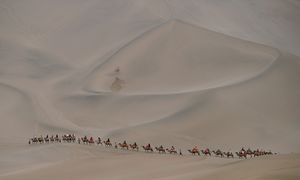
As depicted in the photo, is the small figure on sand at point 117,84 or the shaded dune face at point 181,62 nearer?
the shaded dune face at point 181,62

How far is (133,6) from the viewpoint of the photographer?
201ft

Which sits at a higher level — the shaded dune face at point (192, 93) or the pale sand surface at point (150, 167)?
the shaded dune face at point (192, 93)

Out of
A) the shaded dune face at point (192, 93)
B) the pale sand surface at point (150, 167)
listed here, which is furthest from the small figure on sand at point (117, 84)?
the pale sand surface at point (150, 167)

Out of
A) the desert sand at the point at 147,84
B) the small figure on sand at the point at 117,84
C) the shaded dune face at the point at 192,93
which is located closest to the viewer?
the desert sand at the point at 147,84

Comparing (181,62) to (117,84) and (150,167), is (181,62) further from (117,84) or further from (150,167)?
(150,167)

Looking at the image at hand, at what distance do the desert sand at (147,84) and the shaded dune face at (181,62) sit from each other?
89mm

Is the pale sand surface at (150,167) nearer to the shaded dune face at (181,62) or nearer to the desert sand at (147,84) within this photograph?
the desert sand at (147,84)

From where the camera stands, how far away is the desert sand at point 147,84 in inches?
891

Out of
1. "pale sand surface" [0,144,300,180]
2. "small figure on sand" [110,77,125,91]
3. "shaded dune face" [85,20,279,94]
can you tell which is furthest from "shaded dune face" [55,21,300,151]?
"pale sand surface" [0,144,300,180]

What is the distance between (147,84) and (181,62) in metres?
4.46

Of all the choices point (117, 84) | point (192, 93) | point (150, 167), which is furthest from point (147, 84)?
point (150, 167)

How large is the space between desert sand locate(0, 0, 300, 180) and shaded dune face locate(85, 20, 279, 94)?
9 centimetres

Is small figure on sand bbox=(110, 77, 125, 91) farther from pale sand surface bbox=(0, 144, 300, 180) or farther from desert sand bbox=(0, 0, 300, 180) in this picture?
pale sand surface bbox=(0, 144, 300, 180)

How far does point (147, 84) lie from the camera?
44.7 metres
